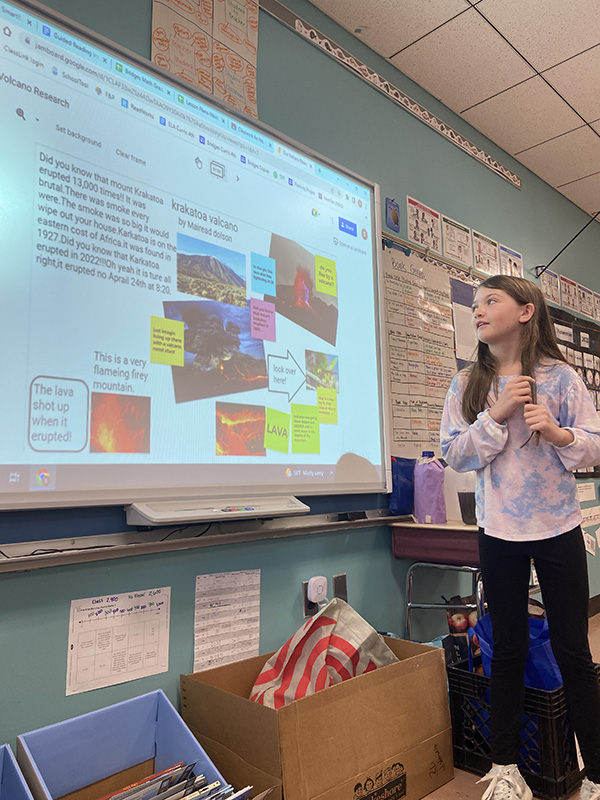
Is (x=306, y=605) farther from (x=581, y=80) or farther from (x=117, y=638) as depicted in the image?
(x=581, y=80)

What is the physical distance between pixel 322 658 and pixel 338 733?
0.19m

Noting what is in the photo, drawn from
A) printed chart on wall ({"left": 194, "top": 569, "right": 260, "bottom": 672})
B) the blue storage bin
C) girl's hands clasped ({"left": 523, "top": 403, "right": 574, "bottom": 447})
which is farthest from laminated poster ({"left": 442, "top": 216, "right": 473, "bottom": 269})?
the blue storage bin

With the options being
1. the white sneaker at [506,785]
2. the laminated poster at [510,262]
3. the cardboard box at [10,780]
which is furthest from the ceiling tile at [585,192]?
the cardboard box at [10,780]

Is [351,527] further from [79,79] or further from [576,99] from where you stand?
[576,99]

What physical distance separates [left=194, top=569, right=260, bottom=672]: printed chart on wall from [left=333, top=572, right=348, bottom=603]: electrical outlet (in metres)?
0.32

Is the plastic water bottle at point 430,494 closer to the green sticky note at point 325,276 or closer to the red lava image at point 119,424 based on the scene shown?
the green sticky note at point 325,276

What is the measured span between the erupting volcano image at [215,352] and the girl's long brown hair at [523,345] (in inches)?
22.4

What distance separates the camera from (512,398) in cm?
135

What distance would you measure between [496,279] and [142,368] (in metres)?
0.94

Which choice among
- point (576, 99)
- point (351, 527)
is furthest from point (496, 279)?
point (576, 99)

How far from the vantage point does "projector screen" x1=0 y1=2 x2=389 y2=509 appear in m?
1.24

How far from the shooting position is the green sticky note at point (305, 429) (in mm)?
1721

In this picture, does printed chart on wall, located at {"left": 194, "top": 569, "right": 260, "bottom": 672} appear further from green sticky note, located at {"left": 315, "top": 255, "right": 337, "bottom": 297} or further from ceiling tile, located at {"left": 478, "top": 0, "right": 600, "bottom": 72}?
ceiling tile, located at {"left": 478, "top": 0, "right": 600, "bottom": 72}

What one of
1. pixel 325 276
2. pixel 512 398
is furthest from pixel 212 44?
pixel 512 398
